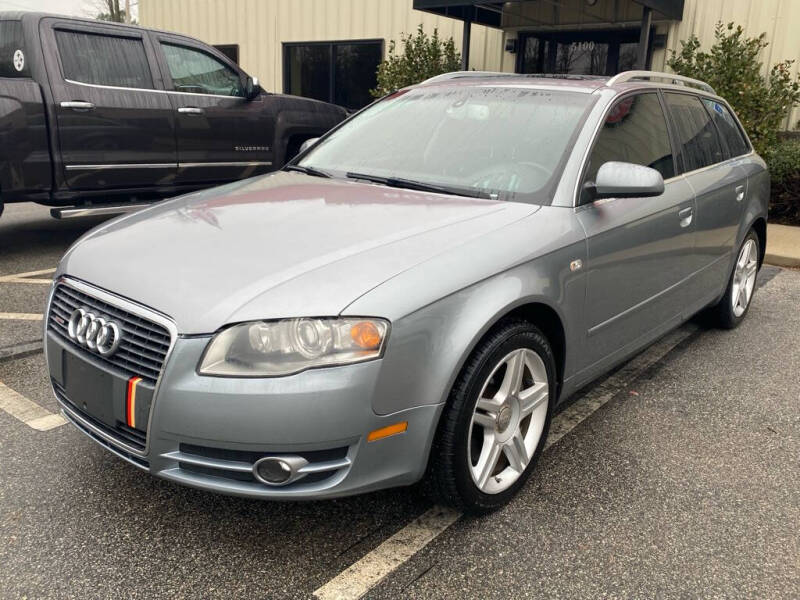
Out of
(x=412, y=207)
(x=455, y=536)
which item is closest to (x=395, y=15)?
(x=412, y=207)

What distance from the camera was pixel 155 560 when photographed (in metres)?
2.31

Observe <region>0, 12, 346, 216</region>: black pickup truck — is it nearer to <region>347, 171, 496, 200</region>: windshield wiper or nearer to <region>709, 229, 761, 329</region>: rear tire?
<region>347, 171, 496, 200</region>: windshield wiper

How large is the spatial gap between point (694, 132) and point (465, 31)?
748 cm

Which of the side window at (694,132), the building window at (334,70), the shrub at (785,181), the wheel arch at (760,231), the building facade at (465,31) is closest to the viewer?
the side window at (694,132)

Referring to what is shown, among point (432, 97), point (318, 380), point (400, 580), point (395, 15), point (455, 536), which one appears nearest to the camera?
point (318, 380)

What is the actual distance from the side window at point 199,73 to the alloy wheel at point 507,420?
17.7ft

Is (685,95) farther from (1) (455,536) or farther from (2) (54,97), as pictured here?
(2) (54,97)

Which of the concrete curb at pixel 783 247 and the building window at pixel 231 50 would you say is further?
the building window at pixel 231 50

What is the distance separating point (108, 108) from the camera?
628cm

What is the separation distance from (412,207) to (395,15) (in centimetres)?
1137

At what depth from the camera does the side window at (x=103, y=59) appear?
6176 millimetres

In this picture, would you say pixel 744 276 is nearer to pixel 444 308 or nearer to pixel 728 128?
pixel 728 128

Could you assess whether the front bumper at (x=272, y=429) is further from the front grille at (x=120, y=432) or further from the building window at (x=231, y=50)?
the building window at (x=231, y=50)

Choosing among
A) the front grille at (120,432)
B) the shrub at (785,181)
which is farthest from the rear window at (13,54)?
the shrub at (785,181)
